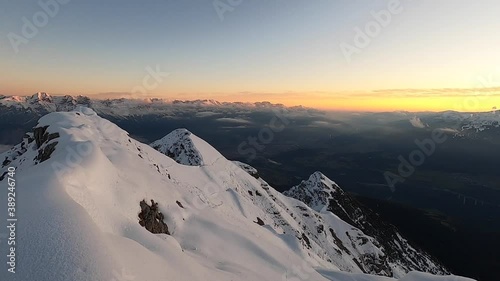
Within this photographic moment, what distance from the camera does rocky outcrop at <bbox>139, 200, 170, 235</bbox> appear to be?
25109 millimetres

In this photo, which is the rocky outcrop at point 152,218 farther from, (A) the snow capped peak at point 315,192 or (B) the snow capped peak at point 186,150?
(A) the snow capped peak at point 315,192

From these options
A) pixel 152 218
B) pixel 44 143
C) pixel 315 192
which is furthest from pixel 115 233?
pixel 315 192

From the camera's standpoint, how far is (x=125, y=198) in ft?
86.4

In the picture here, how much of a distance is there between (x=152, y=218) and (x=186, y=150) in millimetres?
92360

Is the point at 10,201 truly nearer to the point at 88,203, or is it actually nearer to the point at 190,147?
the point at 88,203

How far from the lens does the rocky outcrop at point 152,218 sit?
25109 mm

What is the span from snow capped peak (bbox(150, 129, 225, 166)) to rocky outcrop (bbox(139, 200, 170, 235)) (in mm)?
81062

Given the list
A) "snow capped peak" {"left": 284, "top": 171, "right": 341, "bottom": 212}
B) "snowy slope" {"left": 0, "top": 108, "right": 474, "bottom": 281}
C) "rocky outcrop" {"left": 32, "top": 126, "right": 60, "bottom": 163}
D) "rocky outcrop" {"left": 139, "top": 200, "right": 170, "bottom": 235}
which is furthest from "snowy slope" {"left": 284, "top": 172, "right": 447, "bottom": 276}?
"rocky outcrop" {"left": 32, "top": 126, "right": 60, "bottom": 163}

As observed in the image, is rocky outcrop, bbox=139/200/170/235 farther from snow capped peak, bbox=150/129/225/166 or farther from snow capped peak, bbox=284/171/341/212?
snow capped peak, bbox=284/171/341/212

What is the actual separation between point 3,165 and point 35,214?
63.7 m

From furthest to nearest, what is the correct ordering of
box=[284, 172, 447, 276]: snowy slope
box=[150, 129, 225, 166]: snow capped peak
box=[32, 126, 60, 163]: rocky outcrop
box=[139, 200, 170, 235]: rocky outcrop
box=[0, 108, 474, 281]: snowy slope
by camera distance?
box=[284, 172, 447, 276]: snowy slope → box=[150, 129, 225, 166]: snow capped peak → box=[32, 126, 60, 163]: rocky outcrop → box=[139, 200, 170, 235]: rocky outcrop → box=[0, 108, 474, 281]: snowy slope

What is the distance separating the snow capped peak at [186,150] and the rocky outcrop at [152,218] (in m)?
81.1

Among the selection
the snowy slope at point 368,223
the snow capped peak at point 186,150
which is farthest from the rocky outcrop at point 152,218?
the snowy slope at point 368,223

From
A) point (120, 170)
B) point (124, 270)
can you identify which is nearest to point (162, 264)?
point (124, 270)
